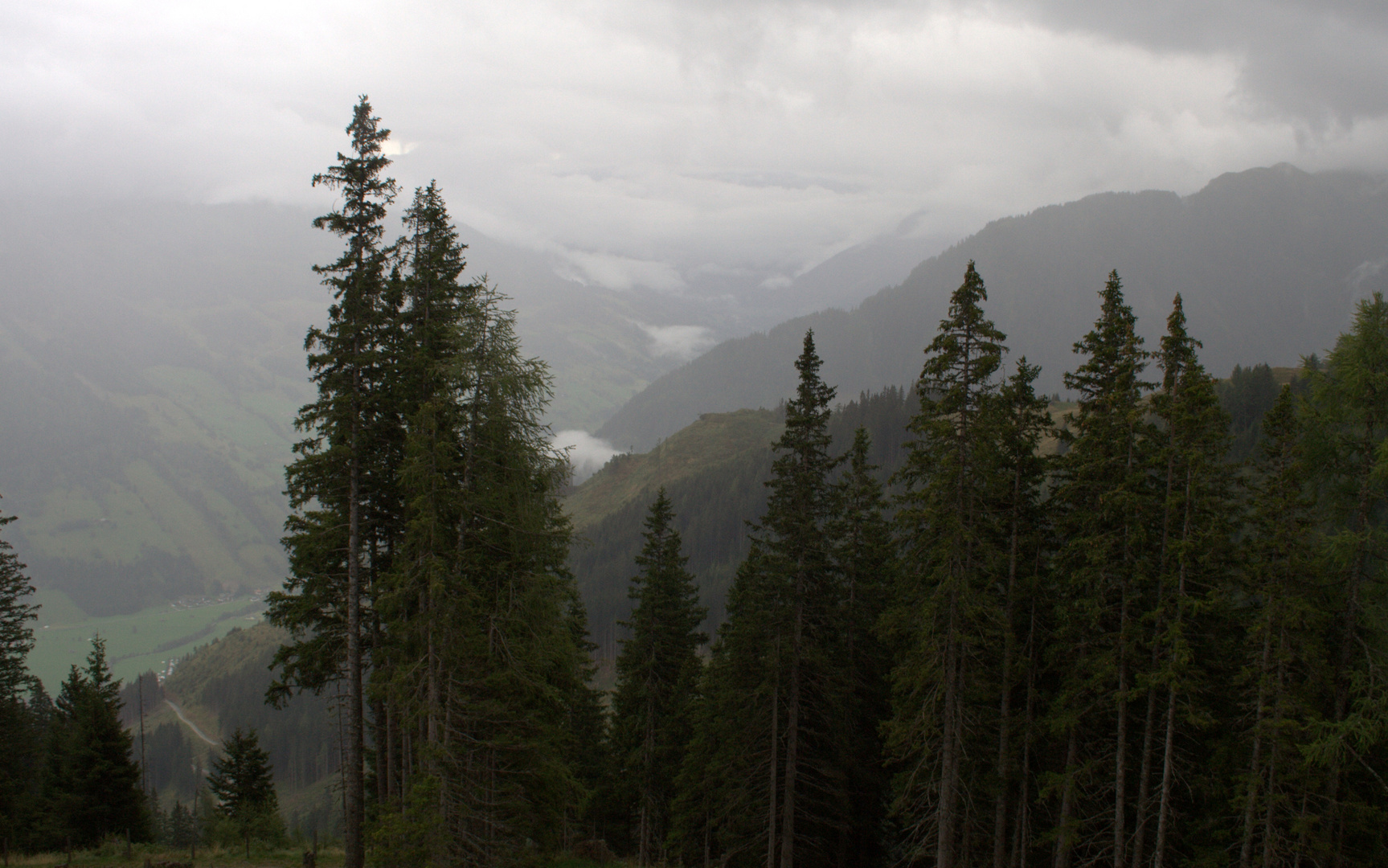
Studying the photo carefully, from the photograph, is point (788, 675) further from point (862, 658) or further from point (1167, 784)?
point (1167, 784)

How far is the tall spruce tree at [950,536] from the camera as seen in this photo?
65.4ft

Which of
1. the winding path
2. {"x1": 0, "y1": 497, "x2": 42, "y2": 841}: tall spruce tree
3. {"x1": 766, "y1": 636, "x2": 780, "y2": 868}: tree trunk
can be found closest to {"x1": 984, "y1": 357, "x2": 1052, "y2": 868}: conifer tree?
{"x1": 766, "y1": 636, "x2": 780, "y2": 868}: tree trunk

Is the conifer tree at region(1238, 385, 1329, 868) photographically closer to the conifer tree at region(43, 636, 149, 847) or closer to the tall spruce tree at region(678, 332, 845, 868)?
the tall spruce tree at region(678, 332, 845, 868)

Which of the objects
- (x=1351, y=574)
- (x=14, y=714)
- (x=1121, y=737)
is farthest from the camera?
(x=14, y=714)

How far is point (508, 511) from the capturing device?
17969 millimetres

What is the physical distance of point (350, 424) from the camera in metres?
20.6

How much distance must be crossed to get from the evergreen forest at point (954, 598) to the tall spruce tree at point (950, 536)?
10cm

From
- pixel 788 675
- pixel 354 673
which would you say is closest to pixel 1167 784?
pixel 788 675

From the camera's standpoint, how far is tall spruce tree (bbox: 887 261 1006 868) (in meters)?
19.9

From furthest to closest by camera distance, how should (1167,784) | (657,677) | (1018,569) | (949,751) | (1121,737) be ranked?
(657,677), (1018,569), (1121,737), (949,751), (1167,784)

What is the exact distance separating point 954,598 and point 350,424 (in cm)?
1753

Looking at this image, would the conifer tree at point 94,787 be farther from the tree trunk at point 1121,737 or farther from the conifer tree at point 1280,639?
the conifer tree at point 1280,639

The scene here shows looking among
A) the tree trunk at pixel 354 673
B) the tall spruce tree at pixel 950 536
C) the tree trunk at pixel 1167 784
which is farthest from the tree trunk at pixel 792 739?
the tree trunk at pixel 354 673

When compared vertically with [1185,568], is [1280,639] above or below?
below
